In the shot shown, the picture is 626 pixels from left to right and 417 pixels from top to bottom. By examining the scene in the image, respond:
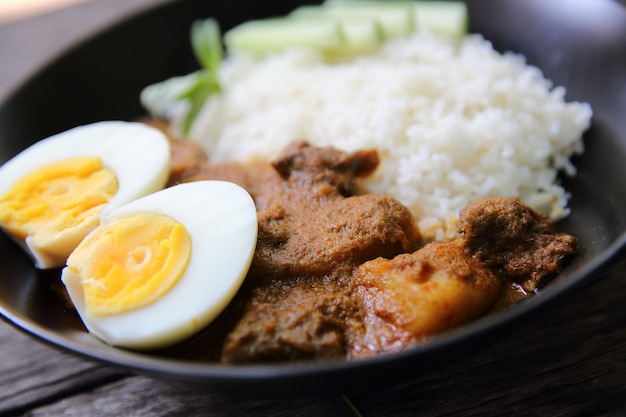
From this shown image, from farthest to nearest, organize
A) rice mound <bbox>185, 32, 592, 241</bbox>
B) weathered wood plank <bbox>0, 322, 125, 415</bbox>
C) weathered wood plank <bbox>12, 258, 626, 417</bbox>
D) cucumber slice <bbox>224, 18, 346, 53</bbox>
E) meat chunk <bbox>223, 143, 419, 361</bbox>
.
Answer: cucumber slice <bbox>224, 18, 346, 53</bbox> < rice mound <bbox>185, 32, 592, 241</bbox> < weathered wood plank <bbox>0, 322, 125, 415</bbox> < weathered wood plank <bbox>12, 258, 626, 417</bbox> < meat chunk <bbox>223, 143, 419, 361</bbox>

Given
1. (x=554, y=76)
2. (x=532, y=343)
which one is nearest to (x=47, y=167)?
(x=532, y=343)

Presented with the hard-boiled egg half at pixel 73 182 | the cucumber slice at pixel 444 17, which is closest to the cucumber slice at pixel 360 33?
the cucumber slice at pixel 444 17

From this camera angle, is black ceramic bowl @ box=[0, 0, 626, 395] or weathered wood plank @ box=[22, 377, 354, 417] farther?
weathered wood plank @ box=[22, 377, 354, 417]

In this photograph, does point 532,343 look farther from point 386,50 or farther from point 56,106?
point 56,106

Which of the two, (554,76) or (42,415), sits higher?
(554,76)

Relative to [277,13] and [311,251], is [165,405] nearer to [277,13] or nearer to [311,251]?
[311,251]

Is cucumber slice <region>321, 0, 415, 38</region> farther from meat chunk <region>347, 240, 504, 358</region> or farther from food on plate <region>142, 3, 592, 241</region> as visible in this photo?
meat chunk <region>347, 240, 504, 358</region>

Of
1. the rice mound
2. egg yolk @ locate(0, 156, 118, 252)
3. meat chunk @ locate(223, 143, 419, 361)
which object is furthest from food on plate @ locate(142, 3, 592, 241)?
egg yolk @ locate(0, 156, 118, 252)
